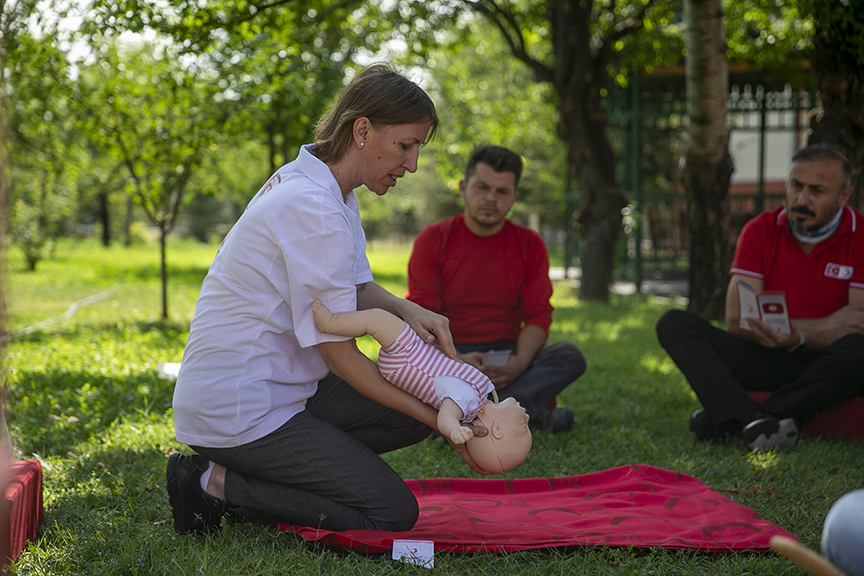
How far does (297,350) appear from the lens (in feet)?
8.71

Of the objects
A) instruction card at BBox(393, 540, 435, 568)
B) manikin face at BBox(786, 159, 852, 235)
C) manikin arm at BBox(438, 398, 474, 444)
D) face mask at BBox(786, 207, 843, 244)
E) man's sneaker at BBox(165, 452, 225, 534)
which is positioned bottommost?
instruction card at BBox(393, 540, 435, 568)

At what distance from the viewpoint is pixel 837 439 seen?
4.00m

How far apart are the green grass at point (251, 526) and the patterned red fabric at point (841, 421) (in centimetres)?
8

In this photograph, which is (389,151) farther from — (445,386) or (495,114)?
(495,114)

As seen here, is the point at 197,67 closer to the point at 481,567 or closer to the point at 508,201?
the point at 508,201

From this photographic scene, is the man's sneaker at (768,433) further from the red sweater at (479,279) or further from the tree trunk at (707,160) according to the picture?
the tree trunk at (707,160)

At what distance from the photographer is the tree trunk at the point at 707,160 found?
20.7ft

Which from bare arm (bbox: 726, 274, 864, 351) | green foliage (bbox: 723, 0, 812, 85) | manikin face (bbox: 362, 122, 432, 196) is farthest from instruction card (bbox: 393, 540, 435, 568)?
green foliage (bbox: 723, 0, 812, 85)

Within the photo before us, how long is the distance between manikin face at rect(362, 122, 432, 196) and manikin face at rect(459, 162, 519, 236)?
1764mm

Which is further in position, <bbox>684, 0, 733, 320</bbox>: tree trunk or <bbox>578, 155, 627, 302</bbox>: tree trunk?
<bbox>578, 155, 627, 302</bbox>: tree trunk

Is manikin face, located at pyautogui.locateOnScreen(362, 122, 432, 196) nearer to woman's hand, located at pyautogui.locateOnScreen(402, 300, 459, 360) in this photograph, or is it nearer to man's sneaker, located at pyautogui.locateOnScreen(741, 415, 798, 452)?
woman's hand, located at pyautogui.locateOnScreen(402, 300, 459, 360)

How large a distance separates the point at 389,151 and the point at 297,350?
0.78 metres

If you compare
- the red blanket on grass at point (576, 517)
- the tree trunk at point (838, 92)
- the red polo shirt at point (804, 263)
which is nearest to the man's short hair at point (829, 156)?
the red polo shirt at point (804, 263)

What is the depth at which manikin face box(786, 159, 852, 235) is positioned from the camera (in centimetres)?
404
